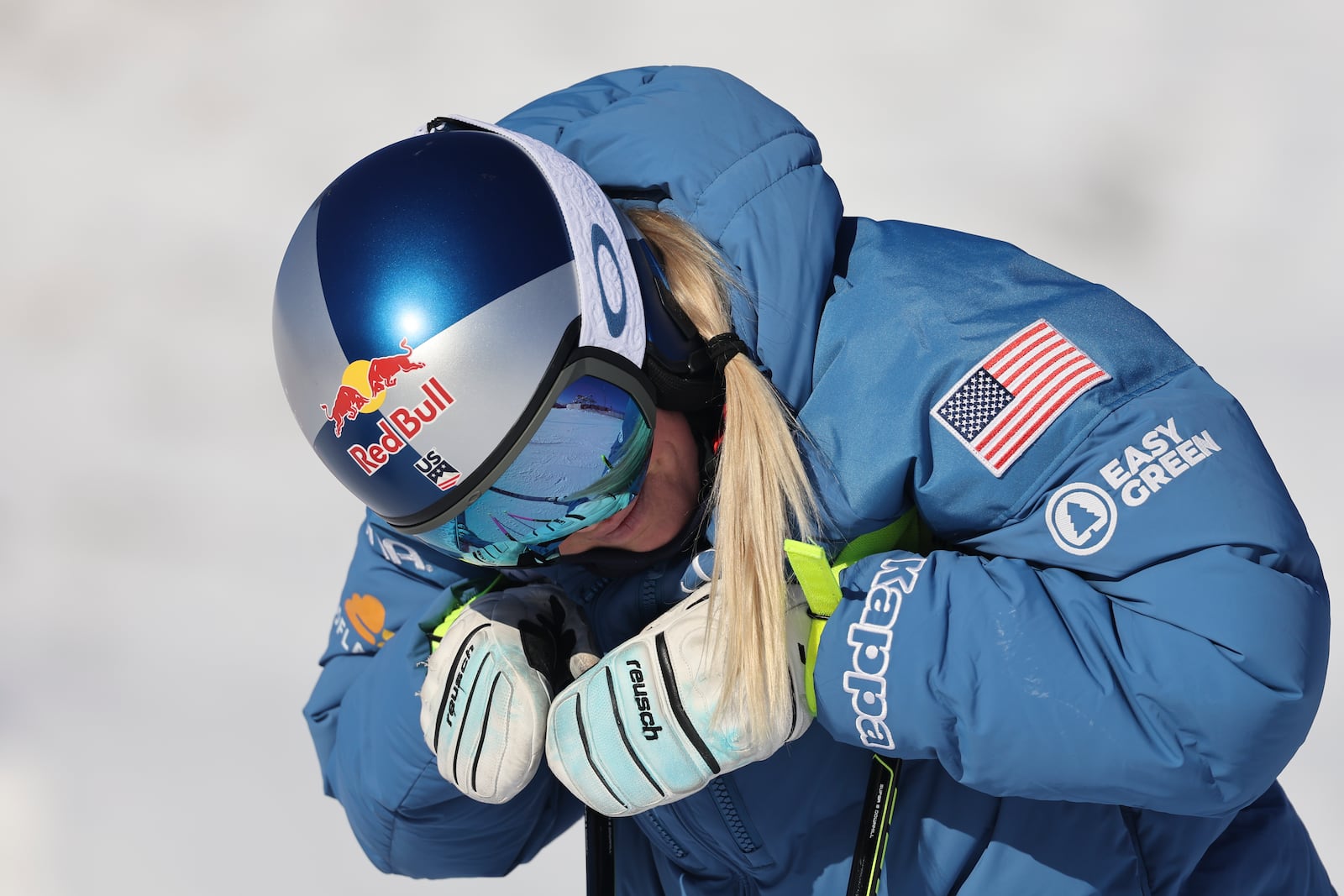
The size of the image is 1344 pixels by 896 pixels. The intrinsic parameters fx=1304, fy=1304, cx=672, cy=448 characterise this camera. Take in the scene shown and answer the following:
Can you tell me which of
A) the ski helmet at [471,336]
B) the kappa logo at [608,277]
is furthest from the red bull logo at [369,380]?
the kappa logo at [608,277]

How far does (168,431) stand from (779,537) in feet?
6.58

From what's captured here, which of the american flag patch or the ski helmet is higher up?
the ski helmet

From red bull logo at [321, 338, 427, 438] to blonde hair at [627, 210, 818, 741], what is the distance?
27 cm

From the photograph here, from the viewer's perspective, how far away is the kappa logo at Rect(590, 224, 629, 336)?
45.9 inches

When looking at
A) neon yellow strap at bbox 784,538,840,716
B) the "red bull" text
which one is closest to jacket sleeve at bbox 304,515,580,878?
the "red bull" text

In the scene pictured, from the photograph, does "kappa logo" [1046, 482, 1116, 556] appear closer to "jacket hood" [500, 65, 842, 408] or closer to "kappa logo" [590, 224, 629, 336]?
"jacket hood" [500, 65, 842, 408]

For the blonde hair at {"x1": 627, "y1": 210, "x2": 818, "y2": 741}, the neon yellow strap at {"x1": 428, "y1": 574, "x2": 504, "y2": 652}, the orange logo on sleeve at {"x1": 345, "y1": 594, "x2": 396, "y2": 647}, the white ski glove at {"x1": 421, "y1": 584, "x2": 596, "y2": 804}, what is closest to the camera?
the blonde hair at {"x1": 627, "y1": 210, "x2": 818, "y2": 741}

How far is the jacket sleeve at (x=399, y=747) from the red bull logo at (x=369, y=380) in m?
0.43

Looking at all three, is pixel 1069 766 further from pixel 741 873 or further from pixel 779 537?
pixel 741 873

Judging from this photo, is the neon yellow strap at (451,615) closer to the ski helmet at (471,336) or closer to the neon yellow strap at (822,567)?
the ski helmet at (471,336)

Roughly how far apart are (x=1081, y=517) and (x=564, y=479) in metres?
0.45

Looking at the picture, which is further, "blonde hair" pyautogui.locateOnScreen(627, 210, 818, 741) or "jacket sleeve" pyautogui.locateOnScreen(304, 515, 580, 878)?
"jacket sleeve" pyautogui.locateOnScreen(304, 515, 580, 878)

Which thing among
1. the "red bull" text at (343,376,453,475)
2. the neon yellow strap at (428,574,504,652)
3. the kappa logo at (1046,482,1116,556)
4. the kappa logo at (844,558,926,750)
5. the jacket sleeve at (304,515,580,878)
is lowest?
the jacket sleeve at (304,515,580,878)

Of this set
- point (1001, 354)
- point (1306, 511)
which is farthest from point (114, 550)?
point (1306, 511)
